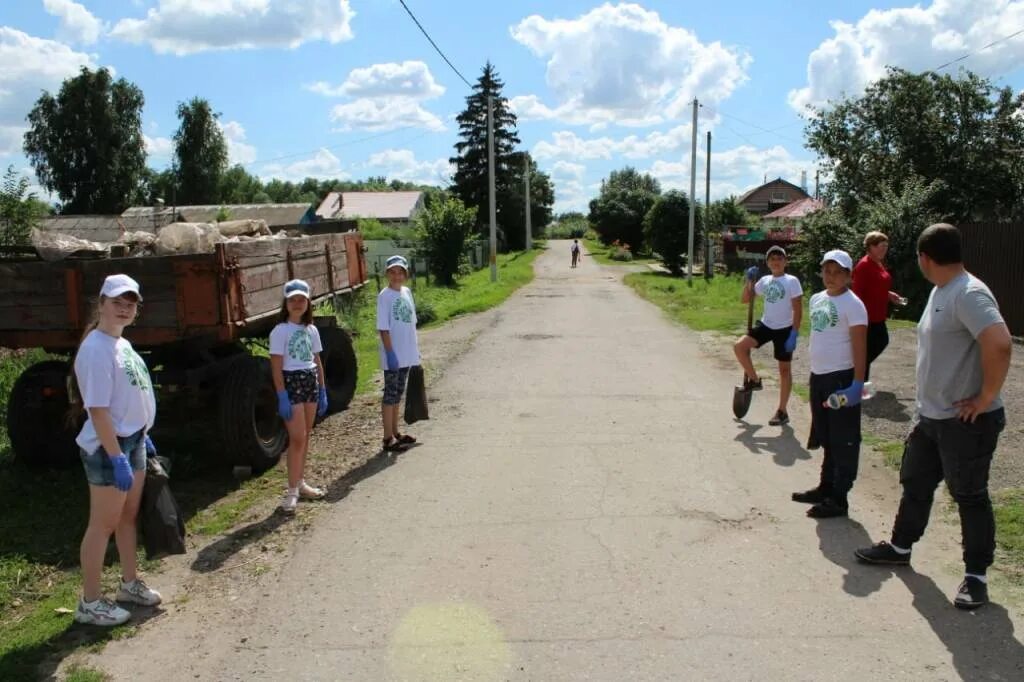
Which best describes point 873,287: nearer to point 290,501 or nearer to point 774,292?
point 774,292

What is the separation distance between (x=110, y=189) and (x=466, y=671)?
60538 millimetres

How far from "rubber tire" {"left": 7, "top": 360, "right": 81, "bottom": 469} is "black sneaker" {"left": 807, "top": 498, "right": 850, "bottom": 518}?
5.51m

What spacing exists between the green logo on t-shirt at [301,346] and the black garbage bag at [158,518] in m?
1.59

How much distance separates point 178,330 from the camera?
6.00m

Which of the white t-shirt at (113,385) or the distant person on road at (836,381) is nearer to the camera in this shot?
the white t-shirt at (113,385)

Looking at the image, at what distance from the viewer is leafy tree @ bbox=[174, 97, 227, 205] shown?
61656 millimetres

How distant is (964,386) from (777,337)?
152 inches

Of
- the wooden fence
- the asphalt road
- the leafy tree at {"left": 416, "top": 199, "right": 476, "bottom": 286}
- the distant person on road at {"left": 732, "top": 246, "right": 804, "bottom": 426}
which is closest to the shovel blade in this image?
the distant person on road at {"left": 732, "top": 246, "right": 804, "bottom": 426}

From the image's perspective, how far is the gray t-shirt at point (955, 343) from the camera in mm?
3943

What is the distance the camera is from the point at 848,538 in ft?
16.2

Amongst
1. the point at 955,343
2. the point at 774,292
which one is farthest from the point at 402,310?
the point at 955,343

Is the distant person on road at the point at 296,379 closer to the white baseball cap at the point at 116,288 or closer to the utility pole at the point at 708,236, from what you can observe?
the white baseball cap at the point at 116,288

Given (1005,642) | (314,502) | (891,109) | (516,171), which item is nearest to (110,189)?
(516,171)

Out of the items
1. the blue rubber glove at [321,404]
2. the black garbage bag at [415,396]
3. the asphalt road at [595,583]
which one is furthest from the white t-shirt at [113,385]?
the black garbage bag at [415,396]
